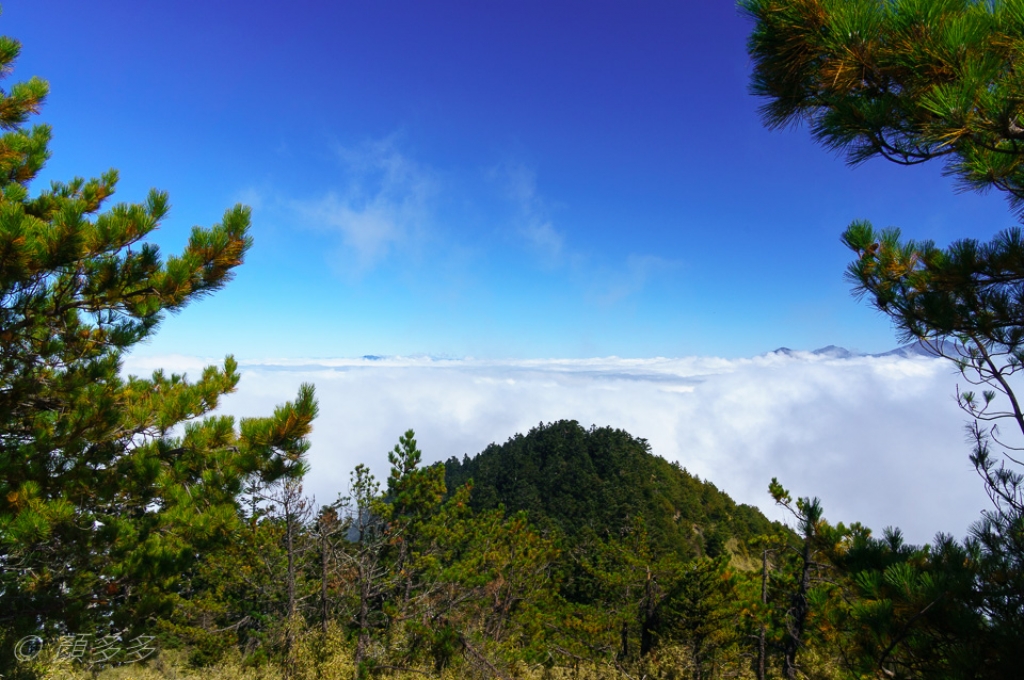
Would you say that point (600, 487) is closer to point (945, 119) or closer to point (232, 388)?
point (232, 388)

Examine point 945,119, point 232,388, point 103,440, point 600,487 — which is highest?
point 945,119

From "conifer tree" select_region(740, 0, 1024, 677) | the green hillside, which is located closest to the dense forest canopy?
"conifer tree" select_region(740, 0, 1024, 677)

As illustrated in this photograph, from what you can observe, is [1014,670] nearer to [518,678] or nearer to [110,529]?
A: [110,529]

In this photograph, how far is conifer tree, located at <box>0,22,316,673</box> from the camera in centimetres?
324

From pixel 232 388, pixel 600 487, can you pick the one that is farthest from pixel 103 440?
pixel 600 487

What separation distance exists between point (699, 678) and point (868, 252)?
868cm

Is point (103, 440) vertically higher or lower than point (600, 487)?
higher

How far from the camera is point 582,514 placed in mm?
38688

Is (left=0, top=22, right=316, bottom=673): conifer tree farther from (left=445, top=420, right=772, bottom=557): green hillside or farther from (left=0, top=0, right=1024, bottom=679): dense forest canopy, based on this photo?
(left=445, top=420, right=772, bottom=557): green hillside

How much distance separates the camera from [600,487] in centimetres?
4294

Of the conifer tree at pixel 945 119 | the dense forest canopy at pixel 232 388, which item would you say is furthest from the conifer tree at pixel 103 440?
the conifer tree at pixel 945 119

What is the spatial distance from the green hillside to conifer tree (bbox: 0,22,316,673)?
3350 centimetres

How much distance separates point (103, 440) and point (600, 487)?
142ft

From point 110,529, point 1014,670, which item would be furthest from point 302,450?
point 1014,670
